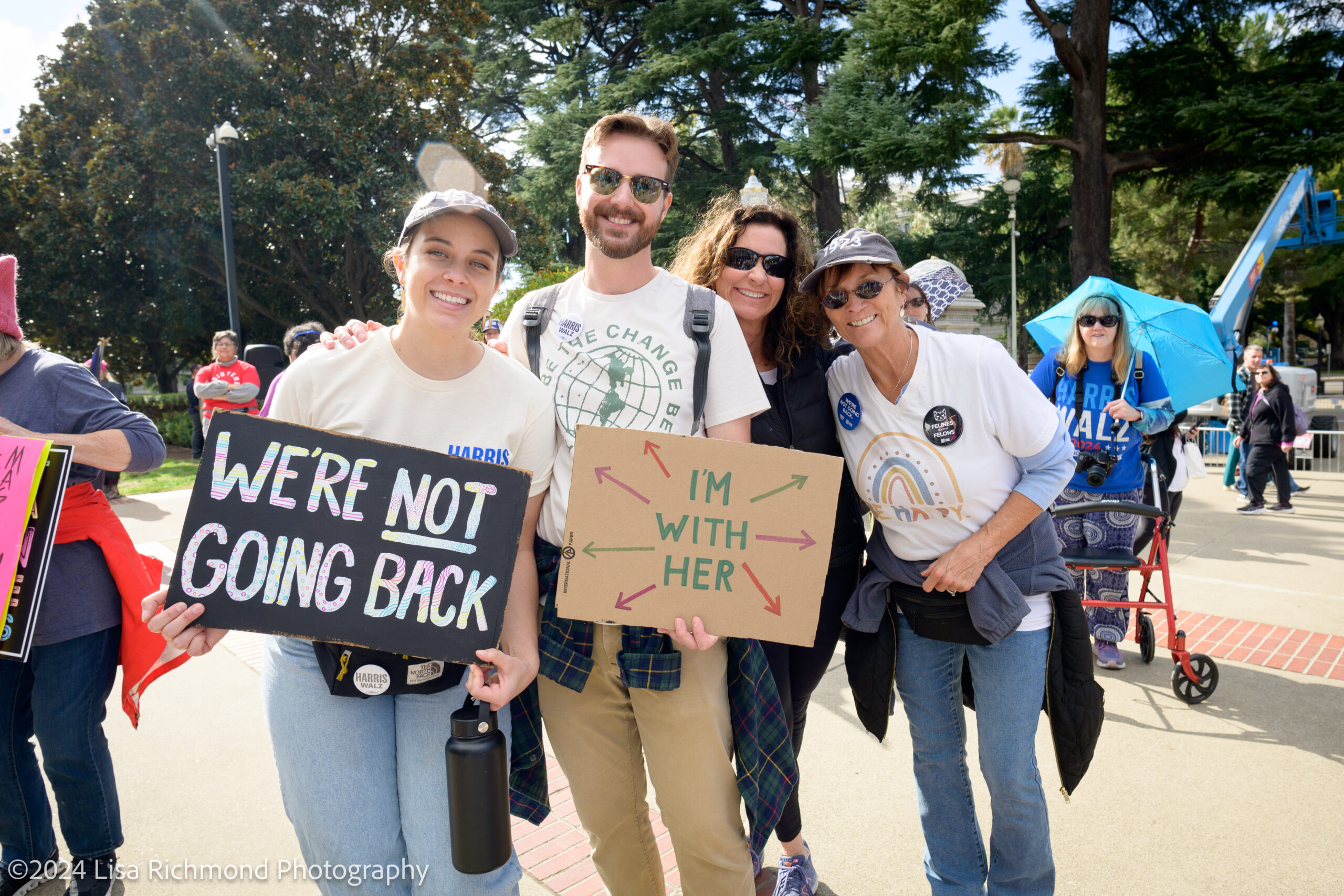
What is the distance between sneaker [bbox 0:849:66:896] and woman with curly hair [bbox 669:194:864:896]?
2555mm

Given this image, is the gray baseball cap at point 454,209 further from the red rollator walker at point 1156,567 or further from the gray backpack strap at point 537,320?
the red rollator walker at point 1156,567

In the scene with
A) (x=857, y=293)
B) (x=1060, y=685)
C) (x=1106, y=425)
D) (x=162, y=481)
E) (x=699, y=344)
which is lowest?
(x=162, y=481)

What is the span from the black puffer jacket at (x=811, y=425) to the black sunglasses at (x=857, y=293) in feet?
1.07

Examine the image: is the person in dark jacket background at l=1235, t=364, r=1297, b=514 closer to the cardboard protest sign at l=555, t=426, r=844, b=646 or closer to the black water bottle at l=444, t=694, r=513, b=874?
the cardboard protest sign at l=555, t=426, r=844, b=646

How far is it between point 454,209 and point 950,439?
4.87 feet

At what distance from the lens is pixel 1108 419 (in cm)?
467

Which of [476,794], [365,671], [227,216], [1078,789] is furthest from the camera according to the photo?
[227,216]

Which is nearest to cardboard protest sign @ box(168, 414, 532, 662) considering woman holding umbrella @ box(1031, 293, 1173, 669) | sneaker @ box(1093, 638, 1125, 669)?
woman holding umbrella @ box(1031, 293, 1173, 669)

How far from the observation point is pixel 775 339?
2.73 meters

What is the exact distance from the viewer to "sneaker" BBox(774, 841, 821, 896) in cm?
269

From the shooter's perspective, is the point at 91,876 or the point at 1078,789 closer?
the point at 91,876

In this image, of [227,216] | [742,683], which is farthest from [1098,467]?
[227,216]

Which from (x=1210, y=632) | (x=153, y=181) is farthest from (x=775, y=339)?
(x=153, y=181)

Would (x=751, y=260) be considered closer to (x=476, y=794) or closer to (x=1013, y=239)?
(x=476, y=794)
